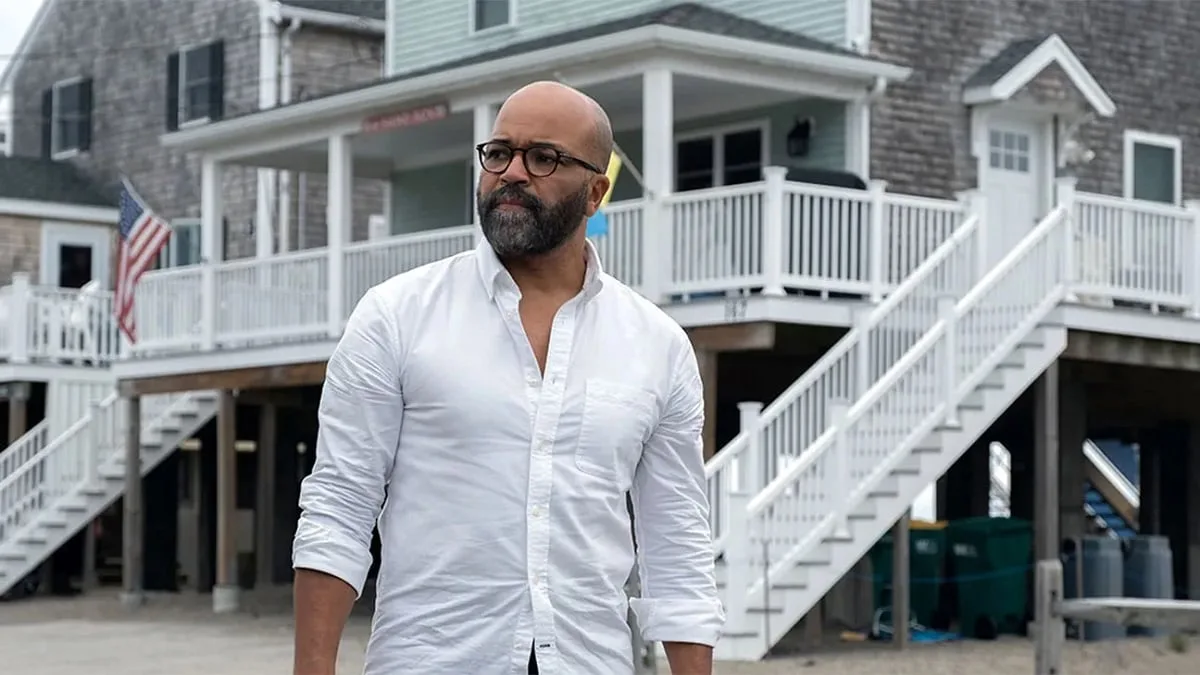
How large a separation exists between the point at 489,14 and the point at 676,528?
21963mm

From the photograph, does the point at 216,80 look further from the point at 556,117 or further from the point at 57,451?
the point at 556,117

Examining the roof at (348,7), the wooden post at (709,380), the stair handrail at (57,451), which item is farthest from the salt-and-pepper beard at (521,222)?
the roof at (348,7)

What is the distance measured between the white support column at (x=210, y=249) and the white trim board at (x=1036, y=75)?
8.14 m

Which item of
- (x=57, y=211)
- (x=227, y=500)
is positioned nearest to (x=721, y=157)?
(x=227, y=500)

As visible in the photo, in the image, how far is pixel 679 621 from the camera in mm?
4098

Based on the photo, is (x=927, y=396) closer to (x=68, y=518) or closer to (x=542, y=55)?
(x=542, y=55)

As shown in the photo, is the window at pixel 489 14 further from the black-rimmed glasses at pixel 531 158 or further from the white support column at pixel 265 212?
the black-rimmed glasses at pixel 531 158

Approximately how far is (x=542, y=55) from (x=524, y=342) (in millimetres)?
16489

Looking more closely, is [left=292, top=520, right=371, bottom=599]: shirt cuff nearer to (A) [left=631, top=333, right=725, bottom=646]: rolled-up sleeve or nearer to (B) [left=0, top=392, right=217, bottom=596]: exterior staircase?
(A) [left=631, top=333, right=725, bottom=646]: rolled-up sleeve

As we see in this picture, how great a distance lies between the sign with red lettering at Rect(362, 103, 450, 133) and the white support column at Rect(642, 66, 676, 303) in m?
3.27

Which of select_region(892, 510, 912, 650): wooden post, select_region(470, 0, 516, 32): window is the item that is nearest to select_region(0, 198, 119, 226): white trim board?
select_region(470, 0, 516, 32): window

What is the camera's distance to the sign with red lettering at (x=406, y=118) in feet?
71.7

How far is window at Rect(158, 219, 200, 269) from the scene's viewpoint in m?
32.4

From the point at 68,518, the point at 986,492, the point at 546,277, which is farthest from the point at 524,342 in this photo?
the point at 68,518
